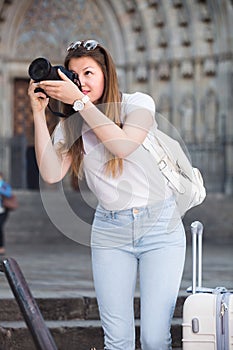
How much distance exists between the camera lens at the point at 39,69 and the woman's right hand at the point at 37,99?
3.8 inches

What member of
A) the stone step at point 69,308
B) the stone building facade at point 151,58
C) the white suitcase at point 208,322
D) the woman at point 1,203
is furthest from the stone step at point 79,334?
the stone building facade at point 151,58

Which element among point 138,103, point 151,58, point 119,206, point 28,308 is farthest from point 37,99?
point 151,58

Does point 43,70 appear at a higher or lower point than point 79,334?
higher

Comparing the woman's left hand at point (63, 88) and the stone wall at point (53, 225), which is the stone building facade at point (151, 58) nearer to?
the stone wall at point (53, 225)

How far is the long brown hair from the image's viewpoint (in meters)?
4.24

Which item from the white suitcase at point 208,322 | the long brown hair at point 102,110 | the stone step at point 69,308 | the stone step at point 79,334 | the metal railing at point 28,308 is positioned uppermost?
the long brown hair at point 102,110

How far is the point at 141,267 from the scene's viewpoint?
4.36m

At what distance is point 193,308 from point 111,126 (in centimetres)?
108

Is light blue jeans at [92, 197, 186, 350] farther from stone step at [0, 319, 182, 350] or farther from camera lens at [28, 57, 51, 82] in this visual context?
stone step at [0, 319, 182, 350]

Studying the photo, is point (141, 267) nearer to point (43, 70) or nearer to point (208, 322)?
point (208, 322)

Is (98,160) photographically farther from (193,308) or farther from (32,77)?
(193,308)

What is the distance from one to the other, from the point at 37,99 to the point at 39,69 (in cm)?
A: 23

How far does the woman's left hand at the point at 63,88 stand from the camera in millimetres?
4004

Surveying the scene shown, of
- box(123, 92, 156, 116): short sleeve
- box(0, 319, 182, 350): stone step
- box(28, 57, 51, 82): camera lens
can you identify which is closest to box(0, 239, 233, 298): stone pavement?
box(0, 319, 182, 350): stone step
